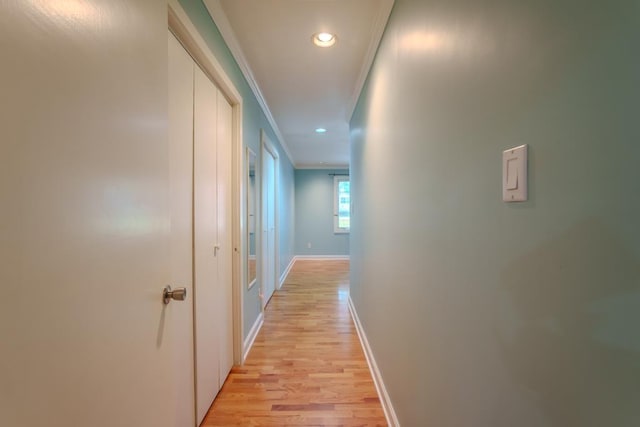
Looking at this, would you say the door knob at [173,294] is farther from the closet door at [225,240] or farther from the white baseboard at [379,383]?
the white baseboard at [379,383]

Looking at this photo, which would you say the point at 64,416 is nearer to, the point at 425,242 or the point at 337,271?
the point at 425,242

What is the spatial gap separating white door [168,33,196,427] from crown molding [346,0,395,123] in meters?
1.09

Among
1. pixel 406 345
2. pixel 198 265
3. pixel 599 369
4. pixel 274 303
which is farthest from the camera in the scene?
pixel 274 303

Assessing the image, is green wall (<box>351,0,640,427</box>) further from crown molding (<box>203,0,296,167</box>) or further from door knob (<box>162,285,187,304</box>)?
crown molding (<box>203,0,296,167</box>)

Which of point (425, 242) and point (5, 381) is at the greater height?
point (425, 242)

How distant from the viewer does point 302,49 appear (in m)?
2.05

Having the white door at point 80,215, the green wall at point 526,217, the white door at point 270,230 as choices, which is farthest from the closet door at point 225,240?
the white door at point 270,230

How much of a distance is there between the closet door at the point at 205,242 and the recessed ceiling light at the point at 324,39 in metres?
0.78

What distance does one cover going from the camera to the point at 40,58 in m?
0.51

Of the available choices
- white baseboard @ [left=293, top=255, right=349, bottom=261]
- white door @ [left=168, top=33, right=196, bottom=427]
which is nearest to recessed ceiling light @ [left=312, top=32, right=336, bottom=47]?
white door @ [left=168, top=33, right=196, bottom=427]

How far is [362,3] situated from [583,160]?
1630mm

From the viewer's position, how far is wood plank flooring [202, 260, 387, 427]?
5.45ft

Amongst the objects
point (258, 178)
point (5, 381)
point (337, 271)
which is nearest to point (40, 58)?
point (5, 381)

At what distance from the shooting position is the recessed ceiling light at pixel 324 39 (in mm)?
1894
